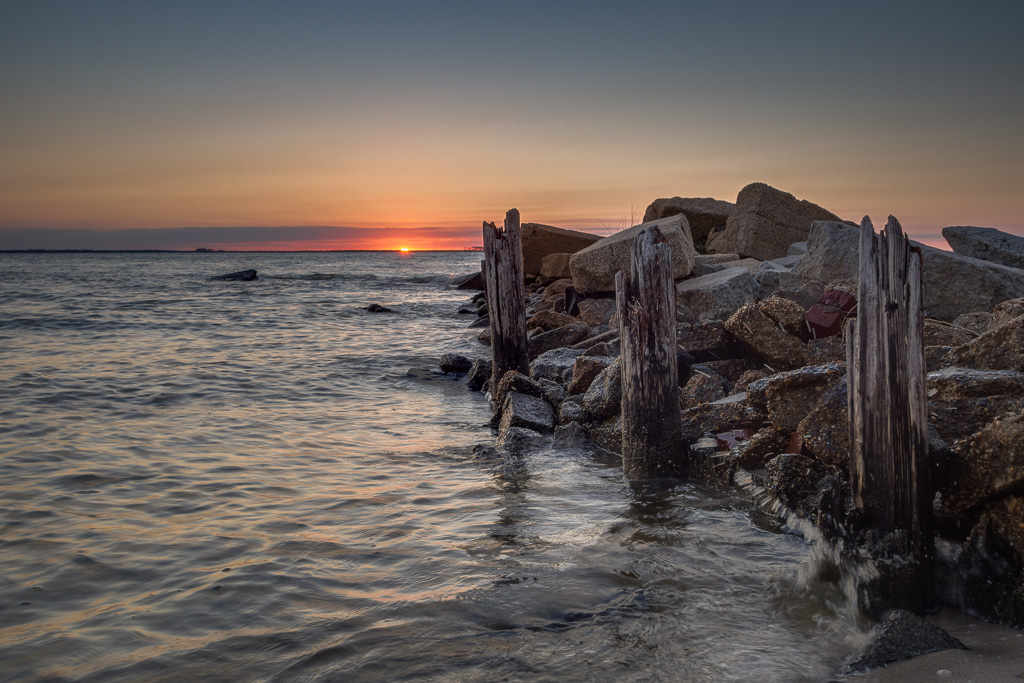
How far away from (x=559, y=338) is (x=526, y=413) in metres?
4.43

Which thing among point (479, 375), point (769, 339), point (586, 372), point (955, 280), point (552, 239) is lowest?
point (479, 375)

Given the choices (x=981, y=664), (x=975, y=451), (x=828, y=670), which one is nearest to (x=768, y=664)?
(x=828, y=670)

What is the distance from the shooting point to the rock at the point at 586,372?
9227 mm

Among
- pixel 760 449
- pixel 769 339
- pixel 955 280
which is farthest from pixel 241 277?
pixel 760 449

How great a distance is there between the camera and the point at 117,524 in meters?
5.81

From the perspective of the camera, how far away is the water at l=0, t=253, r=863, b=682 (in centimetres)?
385

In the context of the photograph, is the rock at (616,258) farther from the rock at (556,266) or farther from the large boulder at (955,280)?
the rock at (556,266)

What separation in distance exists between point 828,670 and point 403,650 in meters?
2.32

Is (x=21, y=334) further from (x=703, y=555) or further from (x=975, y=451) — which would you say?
(x=975, y=451)

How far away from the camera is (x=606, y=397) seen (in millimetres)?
8000

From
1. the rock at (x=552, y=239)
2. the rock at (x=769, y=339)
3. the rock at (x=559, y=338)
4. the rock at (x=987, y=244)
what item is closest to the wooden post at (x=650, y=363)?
the rock at (x=769, y=339)

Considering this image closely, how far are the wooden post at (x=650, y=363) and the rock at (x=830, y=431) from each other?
4.21ft

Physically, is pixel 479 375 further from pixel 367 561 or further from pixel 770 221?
pixel 770 221

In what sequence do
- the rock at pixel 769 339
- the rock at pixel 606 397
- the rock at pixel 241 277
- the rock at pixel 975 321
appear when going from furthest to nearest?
the rock at pixel 241 277
the rock at pixel 975 321
the rock at pixel 606 397
the rock at pixel 769 339
